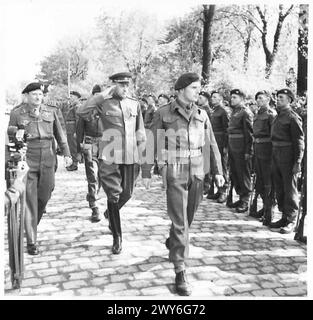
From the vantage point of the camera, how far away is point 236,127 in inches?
298

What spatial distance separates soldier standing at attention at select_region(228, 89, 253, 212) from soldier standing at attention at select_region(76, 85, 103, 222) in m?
2.31

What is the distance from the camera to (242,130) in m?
7.53

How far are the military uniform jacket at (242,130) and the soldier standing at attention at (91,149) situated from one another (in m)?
2.29

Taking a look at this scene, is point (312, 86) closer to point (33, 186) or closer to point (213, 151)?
point (213, 151)

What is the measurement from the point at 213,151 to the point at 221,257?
135cm

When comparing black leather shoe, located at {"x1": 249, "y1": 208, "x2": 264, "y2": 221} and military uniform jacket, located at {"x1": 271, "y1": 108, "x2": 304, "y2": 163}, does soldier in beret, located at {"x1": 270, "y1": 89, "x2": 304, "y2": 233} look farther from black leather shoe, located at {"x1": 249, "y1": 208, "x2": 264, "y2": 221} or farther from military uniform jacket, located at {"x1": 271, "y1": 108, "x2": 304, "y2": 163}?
black leather shoe, located at {"x1": 249, "y1": 208, "x2": 264, "y2": 221}

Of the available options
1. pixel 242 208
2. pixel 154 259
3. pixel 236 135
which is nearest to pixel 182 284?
pixel 154 259

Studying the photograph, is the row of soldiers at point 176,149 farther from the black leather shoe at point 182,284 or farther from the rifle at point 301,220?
the rifle at point 301,220

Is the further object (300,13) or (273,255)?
(300,13)

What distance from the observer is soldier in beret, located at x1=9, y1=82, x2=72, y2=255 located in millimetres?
5152

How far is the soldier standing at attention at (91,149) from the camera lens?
263 inches

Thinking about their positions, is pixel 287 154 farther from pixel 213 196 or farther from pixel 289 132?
pixel 213 196

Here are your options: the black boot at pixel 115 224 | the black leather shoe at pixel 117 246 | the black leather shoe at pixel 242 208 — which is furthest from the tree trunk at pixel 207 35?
the black leather shoe at pixel 117 246
